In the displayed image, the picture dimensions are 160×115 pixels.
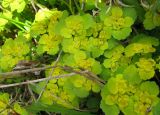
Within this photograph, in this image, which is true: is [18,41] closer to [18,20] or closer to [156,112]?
[18,20]

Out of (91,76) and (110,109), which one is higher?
(91,76)

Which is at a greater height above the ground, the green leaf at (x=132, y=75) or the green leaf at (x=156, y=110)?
the green leaf at (x=132, y=75)

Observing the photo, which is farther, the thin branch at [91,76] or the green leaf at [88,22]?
the green leaf at [88,22]

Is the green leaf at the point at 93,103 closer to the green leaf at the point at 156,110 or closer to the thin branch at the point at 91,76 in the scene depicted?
the thin branch at the point at 91,76

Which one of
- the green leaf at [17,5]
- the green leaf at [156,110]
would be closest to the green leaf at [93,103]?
the green leaf at [156,110]

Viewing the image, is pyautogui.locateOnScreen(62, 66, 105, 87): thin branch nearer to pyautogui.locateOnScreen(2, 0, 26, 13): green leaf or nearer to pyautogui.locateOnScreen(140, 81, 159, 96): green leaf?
pyautogui.locateOnScreen(140, 81, 159, 96): green leaf

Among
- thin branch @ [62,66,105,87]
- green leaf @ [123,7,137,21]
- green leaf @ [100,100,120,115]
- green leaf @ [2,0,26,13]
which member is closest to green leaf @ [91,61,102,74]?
thin branch @ [62,66,105,87]

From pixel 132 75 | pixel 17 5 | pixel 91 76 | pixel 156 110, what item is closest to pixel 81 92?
pixel 91 76

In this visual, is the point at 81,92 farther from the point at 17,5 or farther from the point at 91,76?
the point at 17,5

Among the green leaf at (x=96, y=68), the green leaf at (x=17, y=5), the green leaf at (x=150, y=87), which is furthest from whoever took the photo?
the green leaf at (x=17, y=5)

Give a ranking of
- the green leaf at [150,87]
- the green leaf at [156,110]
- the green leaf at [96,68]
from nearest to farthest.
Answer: the green leaf at [156,110] < the green leaf at [150,87] < the green leaf at [96,68]

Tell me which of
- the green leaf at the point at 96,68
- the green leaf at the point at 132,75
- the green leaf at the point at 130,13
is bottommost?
the green leaf at the point at 132,75
